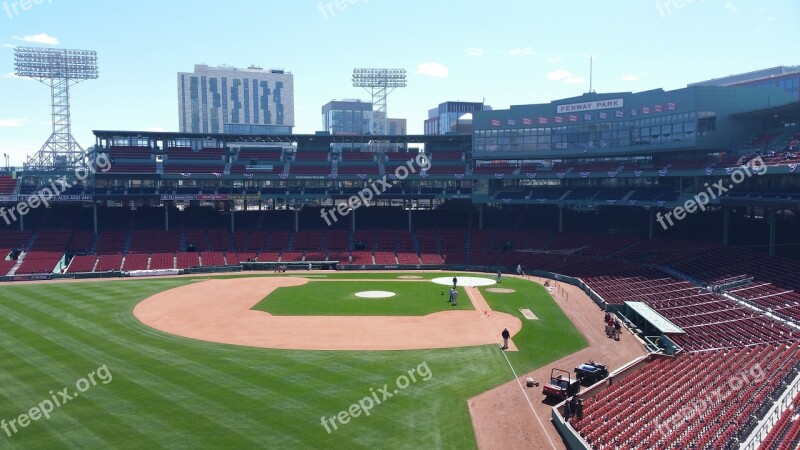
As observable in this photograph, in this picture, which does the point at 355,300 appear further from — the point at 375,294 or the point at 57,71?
the point at 57,71

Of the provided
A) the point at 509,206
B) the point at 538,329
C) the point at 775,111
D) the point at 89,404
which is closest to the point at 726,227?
the point at 775,111

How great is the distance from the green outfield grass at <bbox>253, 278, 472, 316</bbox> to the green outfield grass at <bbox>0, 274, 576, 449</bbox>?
9.53 m

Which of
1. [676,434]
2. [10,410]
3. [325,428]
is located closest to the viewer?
[676,434]

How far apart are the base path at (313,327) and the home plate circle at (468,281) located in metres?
13.6

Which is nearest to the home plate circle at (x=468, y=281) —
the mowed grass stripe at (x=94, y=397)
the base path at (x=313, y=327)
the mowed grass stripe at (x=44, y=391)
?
the base path at (x=313, y=327)

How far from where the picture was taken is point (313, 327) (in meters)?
38.0

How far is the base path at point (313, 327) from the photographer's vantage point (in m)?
34.2

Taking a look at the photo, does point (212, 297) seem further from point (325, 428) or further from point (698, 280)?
point (698, 280)

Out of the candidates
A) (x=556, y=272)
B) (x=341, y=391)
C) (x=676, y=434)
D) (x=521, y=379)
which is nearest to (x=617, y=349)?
(x=521, y=379)

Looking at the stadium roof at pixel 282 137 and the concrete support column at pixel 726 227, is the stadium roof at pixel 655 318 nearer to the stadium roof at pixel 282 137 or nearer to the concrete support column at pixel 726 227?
the concrete support column at pixel 726 227

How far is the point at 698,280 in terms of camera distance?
4638cm

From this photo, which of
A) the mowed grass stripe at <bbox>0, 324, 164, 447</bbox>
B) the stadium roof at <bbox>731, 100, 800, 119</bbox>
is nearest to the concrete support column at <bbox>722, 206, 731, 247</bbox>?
the stadium roof at <bbox>731, 100, 800, 119</bbox>

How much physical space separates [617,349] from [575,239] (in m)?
40.4

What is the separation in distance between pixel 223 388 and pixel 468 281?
118ft
